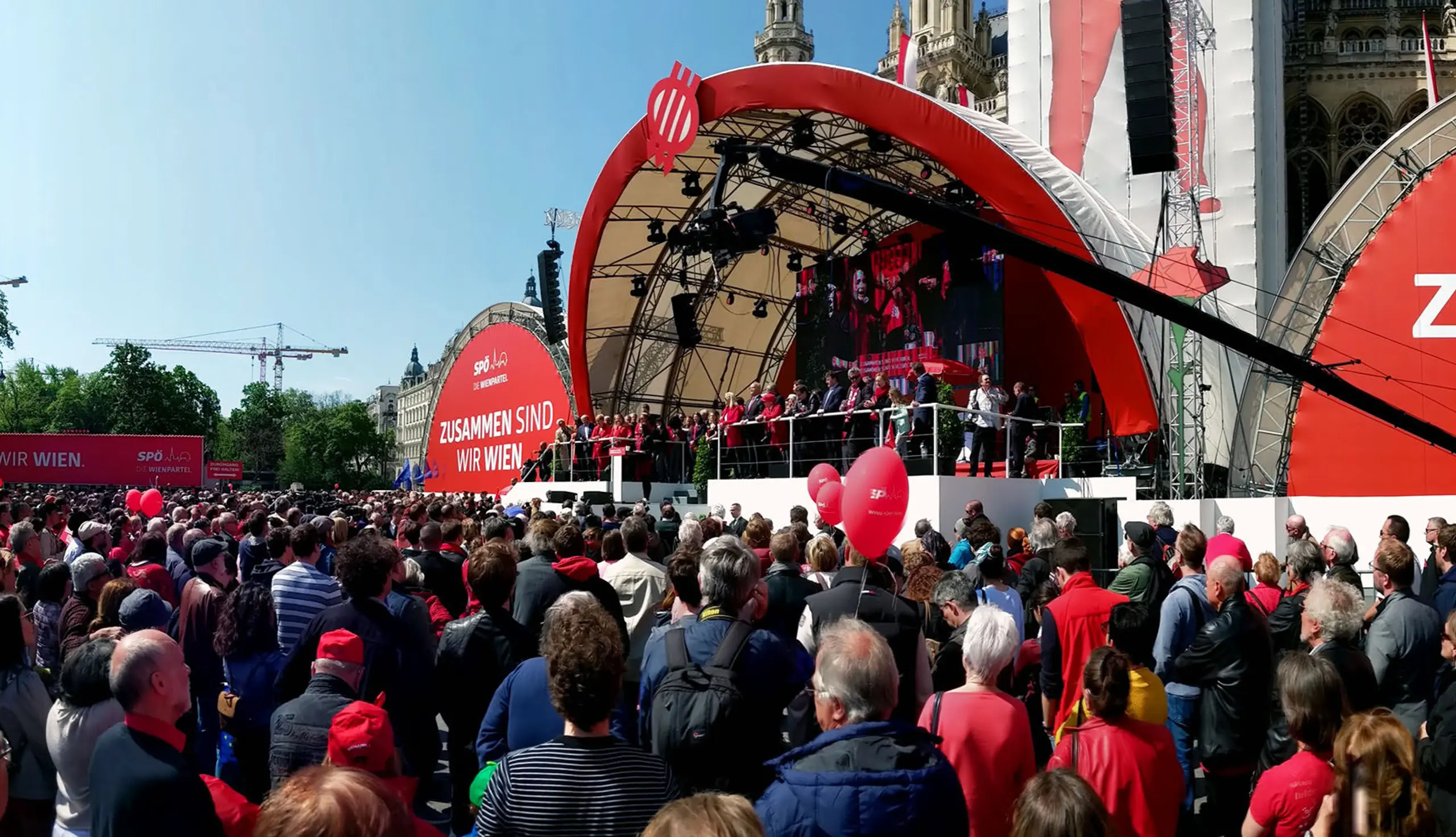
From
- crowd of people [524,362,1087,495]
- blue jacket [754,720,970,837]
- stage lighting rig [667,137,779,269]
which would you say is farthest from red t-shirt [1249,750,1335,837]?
crowd of people [524,362,1087,495]

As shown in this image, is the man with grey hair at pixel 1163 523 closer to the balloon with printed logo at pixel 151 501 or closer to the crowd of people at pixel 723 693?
the crowd of people at pixel 723 693

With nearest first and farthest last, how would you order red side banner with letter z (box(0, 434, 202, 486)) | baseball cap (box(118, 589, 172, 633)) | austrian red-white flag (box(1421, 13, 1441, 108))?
1. baseball cap (box(118, 589, 172, 633))
2. austrian red-white flag (box(1421, 13, 1441, 108))
3. red side banner with letter z (box(0, 434, 202, 486))

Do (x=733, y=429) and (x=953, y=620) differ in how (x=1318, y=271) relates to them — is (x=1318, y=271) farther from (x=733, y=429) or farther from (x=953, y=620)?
(x=953, y=620)

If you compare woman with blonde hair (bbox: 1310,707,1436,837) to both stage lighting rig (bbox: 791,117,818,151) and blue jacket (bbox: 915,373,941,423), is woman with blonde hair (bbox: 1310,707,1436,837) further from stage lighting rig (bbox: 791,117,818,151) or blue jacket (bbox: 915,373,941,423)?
stage lighting rig (bbox: 791,117,818,151)

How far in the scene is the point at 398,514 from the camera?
43.5 feet

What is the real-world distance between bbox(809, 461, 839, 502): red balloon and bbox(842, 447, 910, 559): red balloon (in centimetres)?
449

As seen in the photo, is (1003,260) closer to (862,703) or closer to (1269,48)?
(1269,48)

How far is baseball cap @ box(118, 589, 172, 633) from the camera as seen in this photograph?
5.28 m

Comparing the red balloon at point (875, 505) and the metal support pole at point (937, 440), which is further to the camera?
the metal support pole at point (937, 440)

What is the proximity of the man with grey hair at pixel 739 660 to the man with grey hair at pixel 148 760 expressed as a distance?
1310 mm

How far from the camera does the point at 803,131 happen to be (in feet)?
66.1

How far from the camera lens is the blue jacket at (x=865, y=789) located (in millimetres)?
2568

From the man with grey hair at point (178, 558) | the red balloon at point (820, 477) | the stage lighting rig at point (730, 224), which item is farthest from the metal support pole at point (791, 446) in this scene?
the man with grey hair at point (178, 558)

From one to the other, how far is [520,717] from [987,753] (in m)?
1.53
